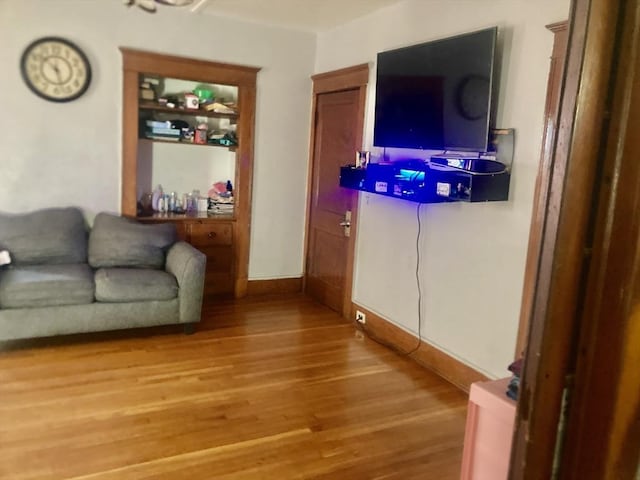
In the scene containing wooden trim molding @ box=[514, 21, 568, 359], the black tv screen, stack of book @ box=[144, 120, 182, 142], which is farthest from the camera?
stack of book @ box=[144, 120, 182, 142]

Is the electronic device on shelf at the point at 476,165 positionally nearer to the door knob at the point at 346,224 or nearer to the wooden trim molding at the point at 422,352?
the wooden trim molding at the point at 422,352

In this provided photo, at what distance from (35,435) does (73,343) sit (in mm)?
1289

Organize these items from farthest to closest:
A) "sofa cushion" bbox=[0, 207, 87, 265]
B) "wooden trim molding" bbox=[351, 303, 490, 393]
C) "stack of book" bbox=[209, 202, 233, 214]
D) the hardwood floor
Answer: "stack of book" bbox=[209, 202, 233, 214]
"sofa cushion" bbox=[0, 207, 87, 265]
"wooden trim molding" bbox=[351, 303, 490, 393]
the hardwood floor

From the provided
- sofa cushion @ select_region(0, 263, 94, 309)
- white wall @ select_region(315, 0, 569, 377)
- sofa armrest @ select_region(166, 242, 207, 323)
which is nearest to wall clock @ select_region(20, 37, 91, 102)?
sofa cushion @ select_region(0, 263, 94, 309)

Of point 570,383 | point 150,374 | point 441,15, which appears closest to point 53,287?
point 150,374

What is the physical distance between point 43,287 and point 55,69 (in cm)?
180

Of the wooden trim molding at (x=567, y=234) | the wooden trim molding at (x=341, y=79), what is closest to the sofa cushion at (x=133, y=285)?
the wooden trim molding at (x=341, y=79)

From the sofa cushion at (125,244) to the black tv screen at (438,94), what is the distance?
1.93 meters

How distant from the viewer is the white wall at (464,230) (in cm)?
302

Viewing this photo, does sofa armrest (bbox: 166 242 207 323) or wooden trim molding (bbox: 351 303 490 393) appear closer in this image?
wooden trim molding (bbox: 351 303 490 393)

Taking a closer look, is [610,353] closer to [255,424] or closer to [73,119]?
[255,424]

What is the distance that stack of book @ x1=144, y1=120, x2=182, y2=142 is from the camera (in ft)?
15.8

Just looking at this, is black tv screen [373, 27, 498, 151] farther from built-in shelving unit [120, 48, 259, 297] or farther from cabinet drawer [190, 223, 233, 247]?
cabinet drawer [190, 223, 233, 247]

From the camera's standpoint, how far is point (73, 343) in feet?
12.8
